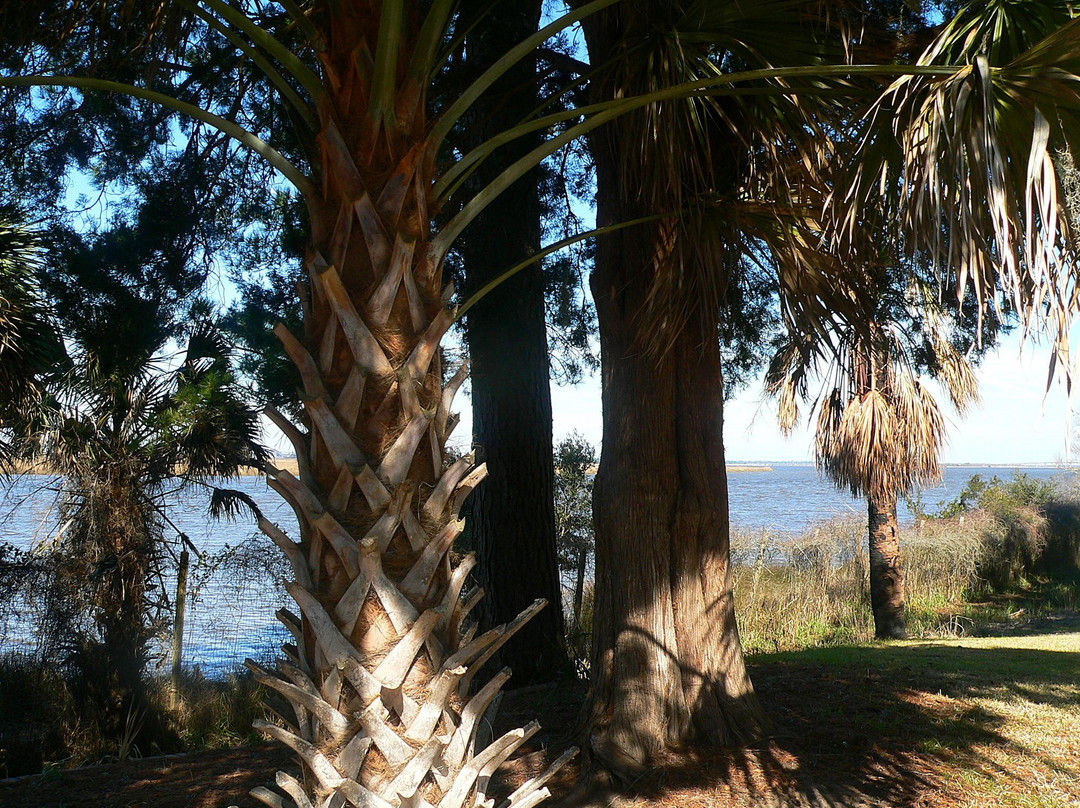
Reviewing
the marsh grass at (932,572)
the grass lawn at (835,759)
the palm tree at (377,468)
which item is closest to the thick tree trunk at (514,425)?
the grass lawn at (835,759)

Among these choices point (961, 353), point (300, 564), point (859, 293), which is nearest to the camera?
point (300, 564)

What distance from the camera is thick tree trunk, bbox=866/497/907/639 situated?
12.4 metres

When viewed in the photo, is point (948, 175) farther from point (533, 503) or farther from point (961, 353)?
point (961, 353)

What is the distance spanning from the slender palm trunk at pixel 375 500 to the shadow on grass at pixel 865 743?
7.41 feet

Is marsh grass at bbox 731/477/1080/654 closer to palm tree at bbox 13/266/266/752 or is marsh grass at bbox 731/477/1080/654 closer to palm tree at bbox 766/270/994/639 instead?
palm tree at bbox 766/270/994/639

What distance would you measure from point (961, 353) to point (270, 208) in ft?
24.9

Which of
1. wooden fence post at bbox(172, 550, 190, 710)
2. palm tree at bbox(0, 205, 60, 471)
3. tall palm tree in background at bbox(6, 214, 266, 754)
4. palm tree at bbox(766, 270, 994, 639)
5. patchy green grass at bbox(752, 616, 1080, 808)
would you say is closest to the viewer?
patchy green grass at bbox(752, 616, 1080, 808)

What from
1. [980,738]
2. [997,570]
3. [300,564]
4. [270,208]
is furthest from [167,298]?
[997,570]

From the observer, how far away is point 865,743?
15.5 feet

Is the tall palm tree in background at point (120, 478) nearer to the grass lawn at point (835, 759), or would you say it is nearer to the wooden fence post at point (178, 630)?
the wooden fence post at point (178, 630)

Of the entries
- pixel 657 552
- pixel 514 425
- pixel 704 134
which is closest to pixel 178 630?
pixel 514 425

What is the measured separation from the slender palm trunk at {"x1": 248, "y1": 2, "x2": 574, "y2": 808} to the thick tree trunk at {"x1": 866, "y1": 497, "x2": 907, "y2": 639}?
11.4 meters

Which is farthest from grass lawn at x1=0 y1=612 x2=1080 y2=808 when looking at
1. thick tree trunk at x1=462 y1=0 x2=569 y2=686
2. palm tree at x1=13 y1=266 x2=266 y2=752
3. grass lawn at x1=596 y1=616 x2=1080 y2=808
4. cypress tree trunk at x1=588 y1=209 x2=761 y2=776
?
palm tree at x1=13 y1=266 x2=266 y2=752

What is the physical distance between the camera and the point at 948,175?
304cm
